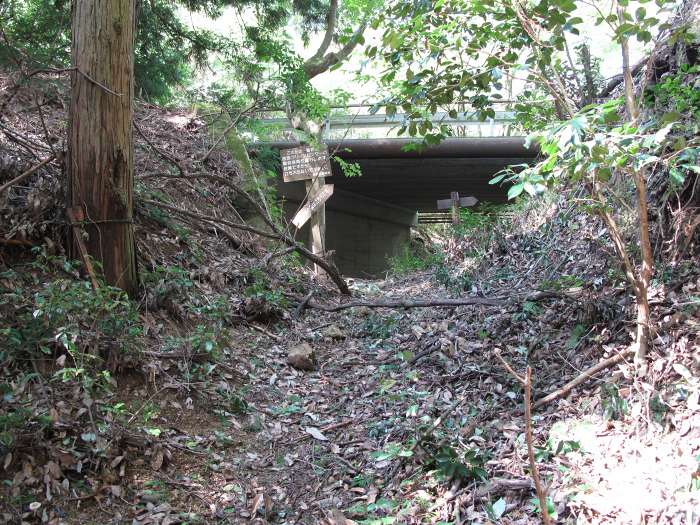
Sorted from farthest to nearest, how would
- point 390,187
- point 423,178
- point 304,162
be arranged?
point 390,187, point 423,178, point 304,162

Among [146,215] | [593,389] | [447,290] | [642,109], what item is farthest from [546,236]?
[146,215]

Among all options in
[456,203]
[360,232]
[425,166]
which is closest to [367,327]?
[456,203]

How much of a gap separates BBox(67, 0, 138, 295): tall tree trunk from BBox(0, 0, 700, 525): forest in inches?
0.8

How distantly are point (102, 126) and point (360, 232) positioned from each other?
14.0 metres

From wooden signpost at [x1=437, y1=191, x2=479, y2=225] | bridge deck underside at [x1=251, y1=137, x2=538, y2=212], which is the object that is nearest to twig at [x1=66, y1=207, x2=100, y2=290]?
bridge deck underside at [x1=251, y1=137, x2=538, y2=212]

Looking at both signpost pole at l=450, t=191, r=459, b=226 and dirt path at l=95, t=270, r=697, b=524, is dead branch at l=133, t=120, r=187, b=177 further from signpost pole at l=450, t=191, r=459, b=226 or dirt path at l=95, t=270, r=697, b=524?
signpost pole at l=450, t=191, r=459, b=226

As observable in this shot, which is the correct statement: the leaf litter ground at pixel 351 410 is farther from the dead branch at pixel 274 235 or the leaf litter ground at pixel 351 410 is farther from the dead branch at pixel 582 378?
the dead branch at pixel 274 235

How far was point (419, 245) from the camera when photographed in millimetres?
22734

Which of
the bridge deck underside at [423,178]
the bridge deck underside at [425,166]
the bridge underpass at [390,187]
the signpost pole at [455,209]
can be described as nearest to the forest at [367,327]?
the signpost pole at [455,209]

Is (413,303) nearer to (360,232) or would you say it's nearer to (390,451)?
(390,451)

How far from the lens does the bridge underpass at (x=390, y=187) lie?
11.9 metres

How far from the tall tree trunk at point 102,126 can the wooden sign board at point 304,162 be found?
14.7 ft

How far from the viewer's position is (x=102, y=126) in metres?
4.37

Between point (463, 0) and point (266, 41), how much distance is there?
363 centimetres
